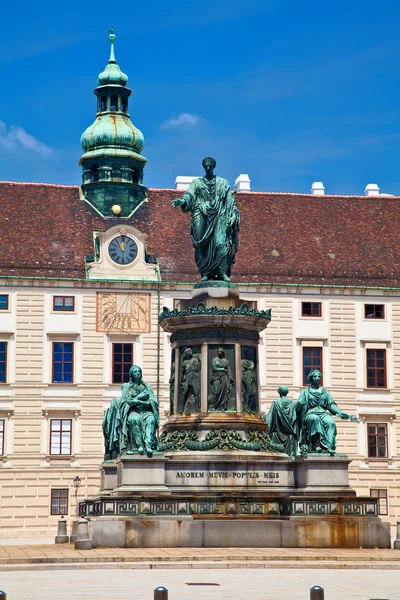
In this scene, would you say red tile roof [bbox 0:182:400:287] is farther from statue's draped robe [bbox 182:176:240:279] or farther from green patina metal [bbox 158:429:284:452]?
green patina metal [bbox 158:429:284:452]

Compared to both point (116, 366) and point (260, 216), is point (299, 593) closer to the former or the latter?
point (116, 366)

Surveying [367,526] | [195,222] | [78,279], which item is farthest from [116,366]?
[367,526]

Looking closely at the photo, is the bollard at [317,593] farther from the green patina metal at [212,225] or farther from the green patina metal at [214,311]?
the green patina metal at [212,225]

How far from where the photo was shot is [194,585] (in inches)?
797

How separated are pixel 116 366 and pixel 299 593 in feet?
154

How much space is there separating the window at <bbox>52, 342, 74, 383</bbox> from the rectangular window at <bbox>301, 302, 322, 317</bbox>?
1174cm

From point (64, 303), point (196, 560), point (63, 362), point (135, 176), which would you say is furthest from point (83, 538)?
point (135, 176)

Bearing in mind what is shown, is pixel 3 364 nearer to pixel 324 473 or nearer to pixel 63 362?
pixel 63 362

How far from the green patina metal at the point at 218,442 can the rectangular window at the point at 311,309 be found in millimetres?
36749

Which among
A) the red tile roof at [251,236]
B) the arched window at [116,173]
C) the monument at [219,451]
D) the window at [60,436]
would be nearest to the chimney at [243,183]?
the red tile roof at [251,236]

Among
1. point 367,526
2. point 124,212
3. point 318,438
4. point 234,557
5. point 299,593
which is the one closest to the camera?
point 299,593

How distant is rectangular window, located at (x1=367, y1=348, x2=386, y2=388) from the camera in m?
68.0

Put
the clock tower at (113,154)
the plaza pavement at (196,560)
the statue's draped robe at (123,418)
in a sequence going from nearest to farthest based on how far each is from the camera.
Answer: the plaza pavement at (196,560) < the statue's draped robe at (123,418) < the clock tower at (113,154)

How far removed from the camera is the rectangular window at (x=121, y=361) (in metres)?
65.9
